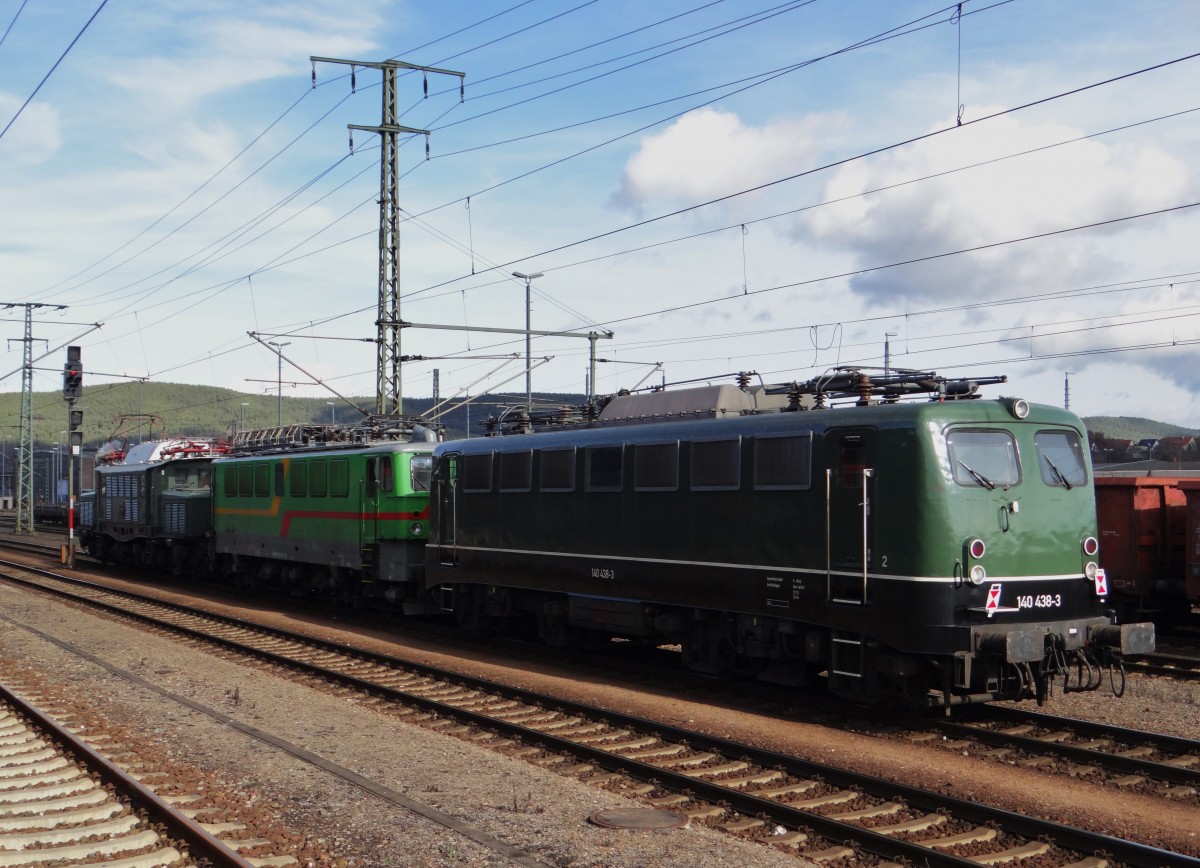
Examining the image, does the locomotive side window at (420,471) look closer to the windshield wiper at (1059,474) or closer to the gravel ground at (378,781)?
the gravel ground at (378,781)

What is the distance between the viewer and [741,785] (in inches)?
407

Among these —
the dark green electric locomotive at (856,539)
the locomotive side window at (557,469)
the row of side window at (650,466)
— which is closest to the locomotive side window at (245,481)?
the row of side window at (650,466)

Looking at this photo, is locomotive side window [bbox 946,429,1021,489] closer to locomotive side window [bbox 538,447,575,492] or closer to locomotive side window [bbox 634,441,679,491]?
locomotive side window [bbox 634,441,679,491]

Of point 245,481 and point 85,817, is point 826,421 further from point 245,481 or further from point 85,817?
point 245,481

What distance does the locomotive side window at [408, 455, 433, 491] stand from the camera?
23.0 m

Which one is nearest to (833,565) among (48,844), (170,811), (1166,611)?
(170,811)

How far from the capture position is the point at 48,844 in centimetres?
849

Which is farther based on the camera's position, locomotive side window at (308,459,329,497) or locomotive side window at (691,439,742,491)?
locomotive side window at (308,459,329,497)

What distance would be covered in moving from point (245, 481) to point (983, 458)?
68.2 ft

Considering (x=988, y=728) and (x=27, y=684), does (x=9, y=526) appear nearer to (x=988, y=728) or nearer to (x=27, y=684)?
(x=27, y=684)

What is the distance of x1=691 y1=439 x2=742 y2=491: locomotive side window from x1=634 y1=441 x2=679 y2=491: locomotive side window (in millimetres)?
382

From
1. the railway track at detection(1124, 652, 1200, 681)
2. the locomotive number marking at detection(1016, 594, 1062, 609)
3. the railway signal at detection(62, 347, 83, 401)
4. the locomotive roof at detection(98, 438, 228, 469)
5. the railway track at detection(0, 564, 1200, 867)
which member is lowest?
the railway track at detection(0, 564, 1200, 867)

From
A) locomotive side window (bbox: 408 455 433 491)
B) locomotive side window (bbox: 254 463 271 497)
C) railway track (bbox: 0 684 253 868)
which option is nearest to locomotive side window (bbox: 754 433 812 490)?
railway track (bbox: 0 684 253 868)

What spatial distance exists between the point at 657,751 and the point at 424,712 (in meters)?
3.48
